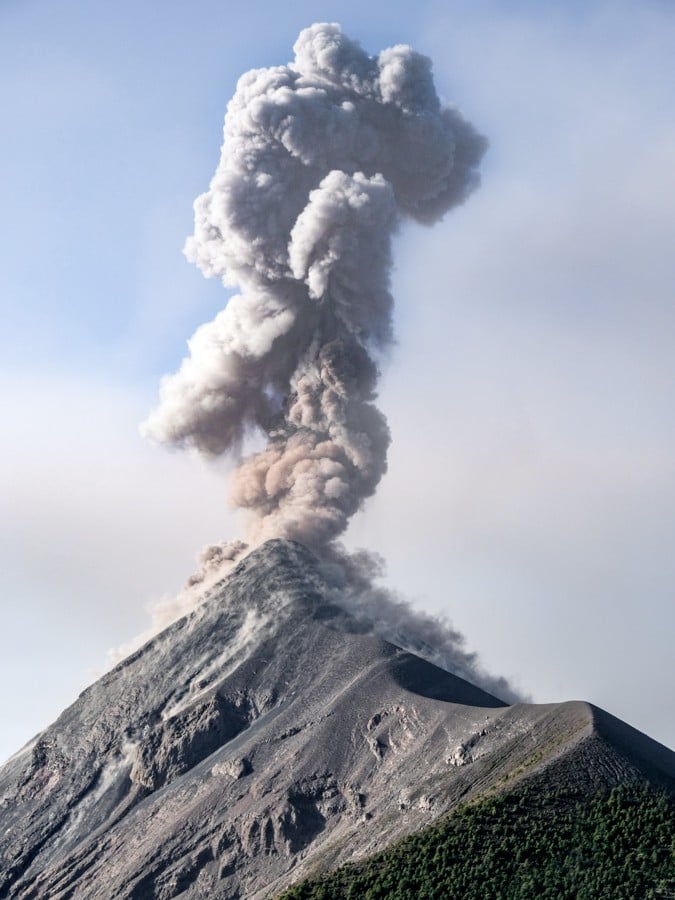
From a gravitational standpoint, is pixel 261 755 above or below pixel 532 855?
above

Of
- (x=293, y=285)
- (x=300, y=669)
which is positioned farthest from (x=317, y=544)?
(x=293, y=285)

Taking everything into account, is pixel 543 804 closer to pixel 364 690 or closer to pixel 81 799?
pixel 364 690

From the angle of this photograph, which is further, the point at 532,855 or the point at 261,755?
the point at 261,755

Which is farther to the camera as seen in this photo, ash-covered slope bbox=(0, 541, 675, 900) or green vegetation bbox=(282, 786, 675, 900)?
ash-covered slope bbox=(0, 541, 675, 900)

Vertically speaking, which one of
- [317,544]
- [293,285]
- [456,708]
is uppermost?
[293,285]
